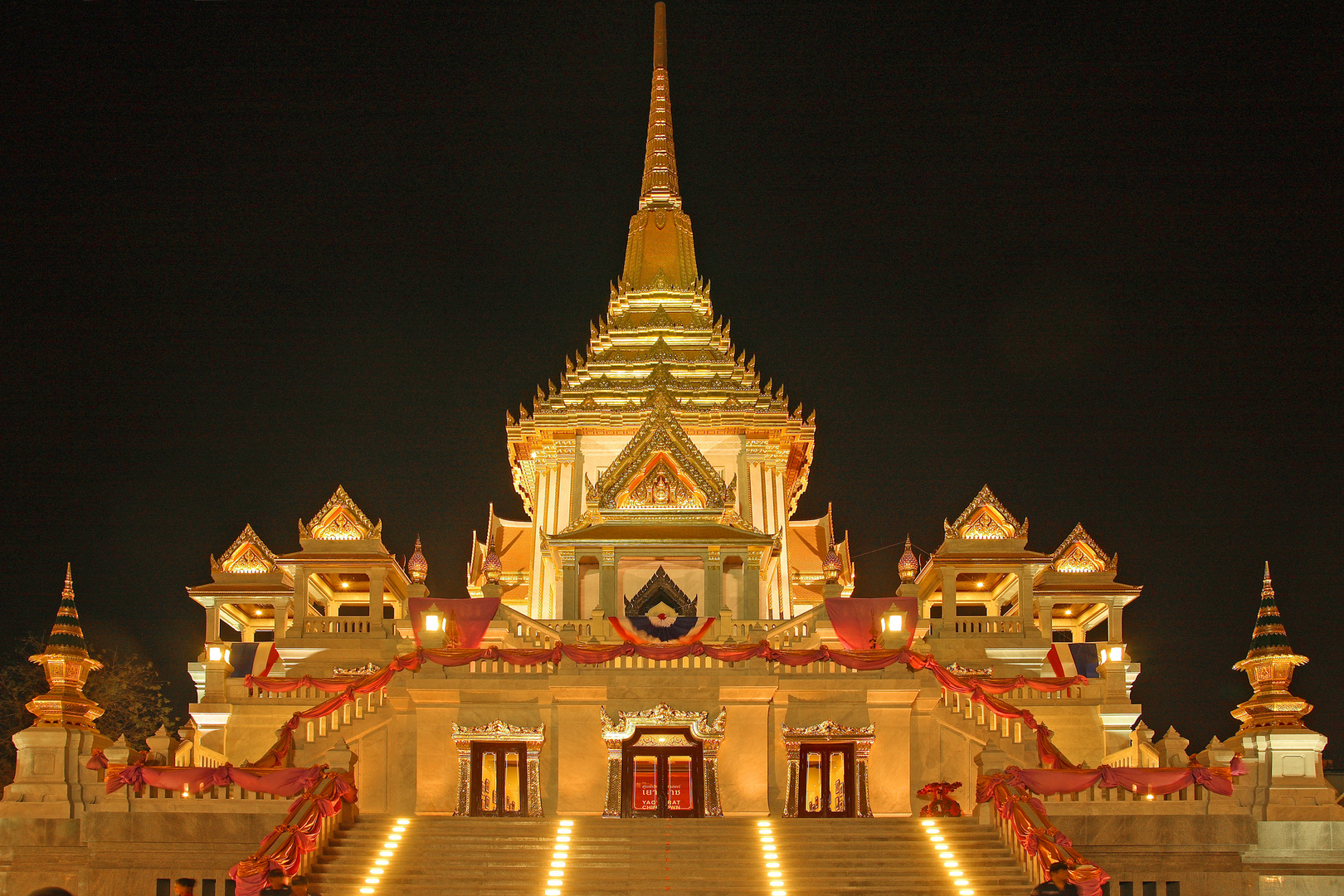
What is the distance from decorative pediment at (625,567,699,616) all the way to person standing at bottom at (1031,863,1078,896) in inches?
833

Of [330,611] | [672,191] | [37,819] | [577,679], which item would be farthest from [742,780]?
[672,191]

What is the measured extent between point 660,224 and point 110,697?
2195 cm

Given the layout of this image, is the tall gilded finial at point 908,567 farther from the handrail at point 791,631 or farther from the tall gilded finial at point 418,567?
the tall gilded finial at point 418,567

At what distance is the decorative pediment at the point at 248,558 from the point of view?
44.9 metres

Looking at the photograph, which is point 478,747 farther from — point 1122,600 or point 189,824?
point 1122,600

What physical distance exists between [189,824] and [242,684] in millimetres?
8436

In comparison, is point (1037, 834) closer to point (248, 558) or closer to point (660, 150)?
point (248, 558)

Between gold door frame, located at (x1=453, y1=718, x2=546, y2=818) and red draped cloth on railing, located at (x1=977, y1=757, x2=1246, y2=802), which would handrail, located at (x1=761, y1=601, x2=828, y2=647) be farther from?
red draped cloth on railing, located at (x1=977, y1=757, x2=1246, y2=802)

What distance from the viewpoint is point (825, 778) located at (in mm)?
34375

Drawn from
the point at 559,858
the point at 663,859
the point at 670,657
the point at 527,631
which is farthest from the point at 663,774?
the point at 527,631

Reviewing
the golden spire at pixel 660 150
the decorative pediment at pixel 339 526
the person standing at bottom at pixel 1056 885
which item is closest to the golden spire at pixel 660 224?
the golden spire at pixel 660 150

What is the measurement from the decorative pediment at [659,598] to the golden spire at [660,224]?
1192 centimetres

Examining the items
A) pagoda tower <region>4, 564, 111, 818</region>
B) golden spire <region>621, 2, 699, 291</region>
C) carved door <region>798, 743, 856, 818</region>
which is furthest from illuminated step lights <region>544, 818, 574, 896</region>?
golden spire <region>621, 2, 699, 291</region>

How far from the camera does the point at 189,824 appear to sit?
96.4 ft
